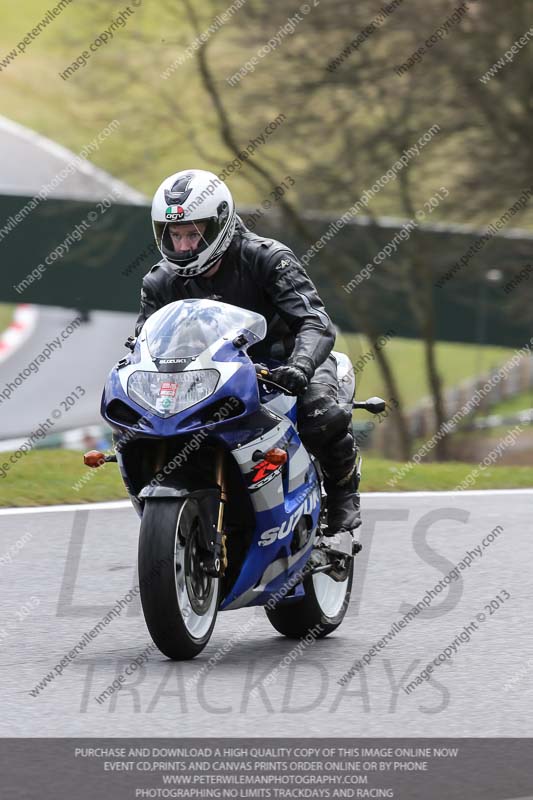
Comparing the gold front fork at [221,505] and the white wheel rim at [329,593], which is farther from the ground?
the gold front fork at [221,505]

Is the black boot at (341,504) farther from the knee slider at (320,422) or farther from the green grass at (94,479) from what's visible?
the green grass at (94,479)

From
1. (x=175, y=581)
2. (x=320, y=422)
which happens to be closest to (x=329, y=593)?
(x=320, y=422)

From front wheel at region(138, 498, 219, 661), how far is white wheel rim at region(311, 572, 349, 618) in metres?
0.83

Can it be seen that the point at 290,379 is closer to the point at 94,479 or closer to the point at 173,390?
the point at 173,390

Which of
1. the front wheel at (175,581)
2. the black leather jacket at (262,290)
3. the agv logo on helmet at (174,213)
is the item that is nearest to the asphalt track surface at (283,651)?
the front wheel at (175,581)

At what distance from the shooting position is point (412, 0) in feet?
74.5

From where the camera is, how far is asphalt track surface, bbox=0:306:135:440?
2942 centimetres

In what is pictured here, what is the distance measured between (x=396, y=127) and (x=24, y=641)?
16970 mm

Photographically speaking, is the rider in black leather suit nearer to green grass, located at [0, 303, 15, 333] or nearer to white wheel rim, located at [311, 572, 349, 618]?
white wheel rim, located at [311, 572, 349, 618]

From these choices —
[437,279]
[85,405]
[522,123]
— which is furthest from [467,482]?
[85,405]

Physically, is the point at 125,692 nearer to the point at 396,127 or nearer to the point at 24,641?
the point at 24,641

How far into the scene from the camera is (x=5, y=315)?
3569 centimetres

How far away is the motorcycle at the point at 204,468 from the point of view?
5520 millimetres

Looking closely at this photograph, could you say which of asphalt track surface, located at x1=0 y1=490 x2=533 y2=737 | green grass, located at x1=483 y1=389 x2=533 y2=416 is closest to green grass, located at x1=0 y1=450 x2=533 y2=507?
asphalt track surface, located at x1=0 y1=490 x2=533 y2=737
